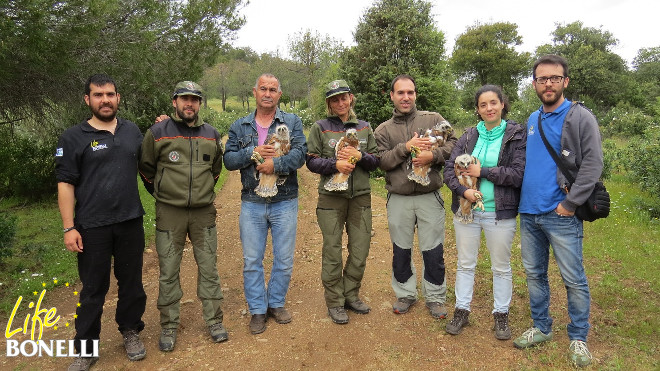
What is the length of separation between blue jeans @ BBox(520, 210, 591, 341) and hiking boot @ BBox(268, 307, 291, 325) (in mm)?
2448

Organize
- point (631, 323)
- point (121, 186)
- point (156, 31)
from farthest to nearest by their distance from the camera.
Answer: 1. point (156, 31)
2. point (631, 323)
3. point (121, 186)

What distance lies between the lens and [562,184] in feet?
11.5

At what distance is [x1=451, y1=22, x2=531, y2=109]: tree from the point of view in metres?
39.3

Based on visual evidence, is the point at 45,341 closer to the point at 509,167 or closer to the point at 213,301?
the point at 213,301

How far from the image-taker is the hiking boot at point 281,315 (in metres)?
4.48

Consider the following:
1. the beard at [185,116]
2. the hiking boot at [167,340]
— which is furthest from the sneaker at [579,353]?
the beard at [185,116]

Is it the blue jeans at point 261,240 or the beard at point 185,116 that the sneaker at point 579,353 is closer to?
the blue jeans at point 261,240

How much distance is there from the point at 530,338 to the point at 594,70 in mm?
34099

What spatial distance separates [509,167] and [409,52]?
8631 millimetres

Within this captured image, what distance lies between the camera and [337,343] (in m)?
4.07

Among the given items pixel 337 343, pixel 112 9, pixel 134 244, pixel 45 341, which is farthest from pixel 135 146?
pixel 112 9

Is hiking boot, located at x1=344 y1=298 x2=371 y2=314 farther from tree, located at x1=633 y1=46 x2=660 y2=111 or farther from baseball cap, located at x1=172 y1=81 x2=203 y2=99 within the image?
tree, located at x1=633 y1=46 x2=660 y2=111

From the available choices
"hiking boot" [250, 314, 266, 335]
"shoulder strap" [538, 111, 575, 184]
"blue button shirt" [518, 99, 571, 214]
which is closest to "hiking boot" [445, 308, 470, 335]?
"blue button shirt" [518, 99, 571, 214]

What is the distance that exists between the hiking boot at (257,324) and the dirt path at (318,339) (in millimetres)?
84
